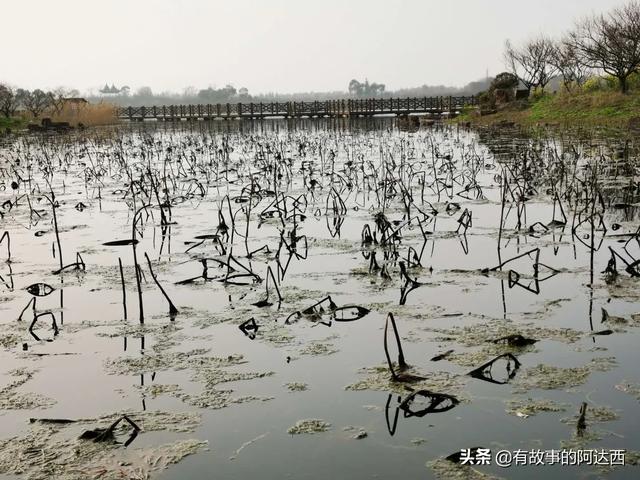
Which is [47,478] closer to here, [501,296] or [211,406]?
[211,406]

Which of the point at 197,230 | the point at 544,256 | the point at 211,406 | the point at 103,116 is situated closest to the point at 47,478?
the point at 211,406

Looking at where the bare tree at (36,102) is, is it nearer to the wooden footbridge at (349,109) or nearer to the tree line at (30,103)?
the tree line at (30,103)

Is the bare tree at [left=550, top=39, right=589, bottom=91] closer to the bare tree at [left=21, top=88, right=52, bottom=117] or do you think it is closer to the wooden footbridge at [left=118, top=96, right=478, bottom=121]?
the wooden footbridge at [left=118, top=96, right=478, bottom=121]

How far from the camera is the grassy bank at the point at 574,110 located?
3020 centimetres

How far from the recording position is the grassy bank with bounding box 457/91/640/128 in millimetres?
30203

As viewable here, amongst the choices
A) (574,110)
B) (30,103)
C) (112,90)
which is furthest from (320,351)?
(112,90)

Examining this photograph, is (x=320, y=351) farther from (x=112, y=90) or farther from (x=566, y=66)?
(x=112, y=90)

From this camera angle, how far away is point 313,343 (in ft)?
16.0

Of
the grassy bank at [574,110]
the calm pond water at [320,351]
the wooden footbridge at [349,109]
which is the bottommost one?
the calm pond water at [320,351]

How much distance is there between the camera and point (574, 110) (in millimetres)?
34375

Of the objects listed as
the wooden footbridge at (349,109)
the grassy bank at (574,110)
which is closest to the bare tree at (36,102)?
the wooden footbridge at (349,109)

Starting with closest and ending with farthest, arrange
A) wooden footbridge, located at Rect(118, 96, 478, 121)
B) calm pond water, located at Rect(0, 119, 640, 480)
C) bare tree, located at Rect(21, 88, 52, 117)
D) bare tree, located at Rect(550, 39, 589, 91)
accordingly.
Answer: calm pond water, located at Rect(0, 119, 640, 480) → bare tree, located at Rect(550, 39, 589, 91) → bare tree, located at Rect(21, 88, 52, 117) → wooden footbridge, located at Rect(118, 96, 478, 121)

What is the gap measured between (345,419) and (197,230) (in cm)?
581

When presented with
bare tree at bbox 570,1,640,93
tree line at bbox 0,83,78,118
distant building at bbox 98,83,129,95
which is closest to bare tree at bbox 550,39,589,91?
→ bare tree at bbox 570,1,640,93
